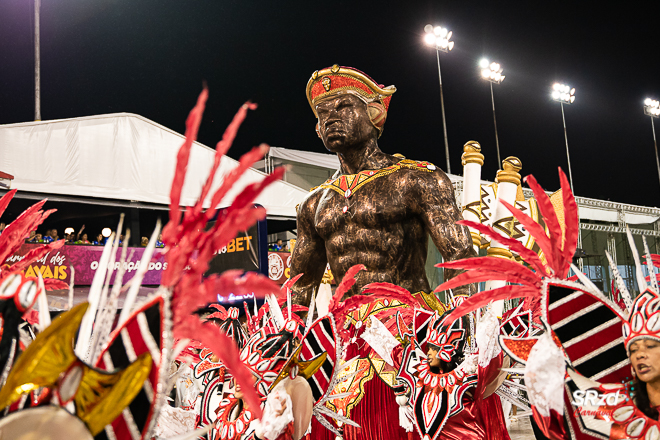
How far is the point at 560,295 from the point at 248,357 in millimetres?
774

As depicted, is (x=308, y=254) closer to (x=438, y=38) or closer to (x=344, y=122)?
(x=344, y=122)

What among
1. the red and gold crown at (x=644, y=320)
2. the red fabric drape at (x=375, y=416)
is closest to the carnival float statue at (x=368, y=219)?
the red fabric drape at (x=375, y=416)

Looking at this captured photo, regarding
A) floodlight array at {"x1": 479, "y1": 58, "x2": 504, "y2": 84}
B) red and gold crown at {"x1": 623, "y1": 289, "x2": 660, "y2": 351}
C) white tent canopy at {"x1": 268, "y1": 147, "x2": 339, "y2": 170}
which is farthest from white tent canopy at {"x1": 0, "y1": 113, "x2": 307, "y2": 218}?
floodlight array at {"x1": 479, "y1": 58, "x2": 504, "y2": 84}

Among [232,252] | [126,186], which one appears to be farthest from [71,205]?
[232,252]

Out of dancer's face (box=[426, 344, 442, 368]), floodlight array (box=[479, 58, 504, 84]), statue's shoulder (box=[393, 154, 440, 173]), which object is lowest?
dancer's face (box=[426, 344, 442, 368])

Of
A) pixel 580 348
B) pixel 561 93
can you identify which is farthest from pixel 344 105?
pixel 561 93

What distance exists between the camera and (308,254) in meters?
2.82

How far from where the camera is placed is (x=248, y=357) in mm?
1437

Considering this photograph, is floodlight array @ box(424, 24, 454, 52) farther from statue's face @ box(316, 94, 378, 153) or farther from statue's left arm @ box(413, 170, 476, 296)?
statue's left arm @ box(413, 170, 476, 296)

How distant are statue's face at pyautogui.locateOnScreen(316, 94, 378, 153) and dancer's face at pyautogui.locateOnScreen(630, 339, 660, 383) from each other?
1.90 m

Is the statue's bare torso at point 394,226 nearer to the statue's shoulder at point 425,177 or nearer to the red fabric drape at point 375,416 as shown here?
the statue's shoulder at point 425,177

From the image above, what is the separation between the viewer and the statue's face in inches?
105

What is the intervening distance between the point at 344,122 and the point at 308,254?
2.20 feet

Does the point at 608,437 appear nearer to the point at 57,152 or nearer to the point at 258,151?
the point at 258,151
